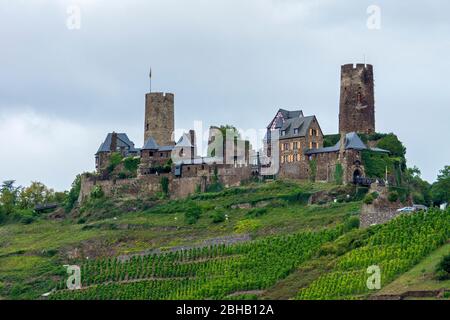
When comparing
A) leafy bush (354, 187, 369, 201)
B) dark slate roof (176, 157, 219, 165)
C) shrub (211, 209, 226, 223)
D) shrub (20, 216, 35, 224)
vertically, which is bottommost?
shrub (211, 209, 226, 223)

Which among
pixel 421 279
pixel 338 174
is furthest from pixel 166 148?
pixel 421 279

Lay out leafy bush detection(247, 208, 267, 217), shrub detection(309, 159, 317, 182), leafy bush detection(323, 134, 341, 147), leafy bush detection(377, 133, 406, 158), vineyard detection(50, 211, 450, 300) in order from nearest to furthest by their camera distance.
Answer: vineyard detection(50, 211, 450, 300), leafy bush detection(247, 208, 267, 217), shrub detection(309, 159, 317, 182), leafy bush detection(377, 133, 406, 158), leafy bush detection(323, 134, 341, 147)

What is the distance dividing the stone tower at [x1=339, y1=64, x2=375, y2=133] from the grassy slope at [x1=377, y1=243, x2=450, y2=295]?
29.1 meters

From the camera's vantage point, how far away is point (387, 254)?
8481cm

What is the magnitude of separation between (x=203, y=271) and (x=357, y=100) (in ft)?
77.0

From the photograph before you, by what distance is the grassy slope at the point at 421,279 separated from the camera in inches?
3036

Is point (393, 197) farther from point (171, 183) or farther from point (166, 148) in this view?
point (166, 148)

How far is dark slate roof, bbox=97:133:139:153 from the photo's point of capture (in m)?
123

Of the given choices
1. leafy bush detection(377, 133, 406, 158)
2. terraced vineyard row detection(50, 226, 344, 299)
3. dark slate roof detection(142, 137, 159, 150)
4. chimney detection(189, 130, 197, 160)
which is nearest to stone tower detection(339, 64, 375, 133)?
leafy bush detection(377, 133, 406, 158)

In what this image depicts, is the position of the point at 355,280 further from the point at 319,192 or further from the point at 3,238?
the point at 3,238

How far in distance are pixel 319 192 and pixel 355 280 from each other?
73.8 feet

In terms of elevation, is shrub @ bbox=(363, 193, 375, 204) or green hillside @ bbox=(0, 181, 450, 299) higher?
shrub @ bbox=(363, 193, 375, 204)

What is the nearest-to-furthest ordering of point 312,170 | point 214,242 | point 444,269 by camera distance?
point 444,269 → point 214,242 → point 312,170

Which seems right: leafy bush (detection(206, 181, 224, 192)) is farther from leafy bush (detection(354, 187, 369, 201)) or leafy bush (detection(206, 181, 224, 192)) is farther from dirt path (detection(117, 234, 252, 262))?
dirt path (detection(117, 234, 252, 262))
